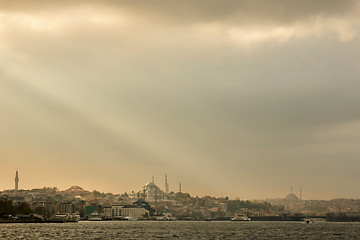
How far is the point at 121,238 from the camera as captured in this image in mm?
89125

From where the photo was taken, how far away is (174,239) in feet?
285

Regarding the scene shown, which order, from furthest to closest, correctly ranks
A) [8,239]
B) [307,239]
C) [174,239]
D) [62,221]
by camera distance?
[62,221] < [307,239] < [174,239] < [8,239]

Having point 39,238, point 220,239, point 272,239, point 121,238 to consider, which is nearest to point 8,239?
point 39,238

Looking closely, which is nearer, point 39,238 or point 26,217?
point 39,238

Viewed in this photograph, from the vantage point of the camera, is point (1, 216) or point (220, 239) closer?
point (220, 239)

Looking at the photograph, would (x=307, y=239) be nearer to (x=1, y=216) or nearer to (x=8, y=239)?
(x=8, y=239)

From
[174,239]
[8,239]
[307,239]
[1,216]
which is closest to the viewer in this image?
[8,239]

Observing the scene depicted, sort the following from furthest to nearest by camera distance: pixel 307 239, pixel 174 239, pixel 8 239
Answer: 1. pixel 307 239
2. pixel 174 239
3. pixel 8 239

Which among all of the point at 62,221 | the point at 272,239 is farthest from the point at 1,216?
the point at 272,239

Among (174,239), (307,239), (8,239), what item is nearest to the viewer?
(8,239)

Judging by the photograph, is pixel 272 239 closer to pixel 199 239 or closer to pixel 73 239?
pixel 199 239

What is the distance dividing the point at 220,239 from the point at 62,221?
105105 millimetres

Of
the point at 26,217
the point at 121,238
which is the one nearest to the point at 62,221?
the point at 26,217

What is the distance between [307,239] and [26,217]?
96431 millimetres
